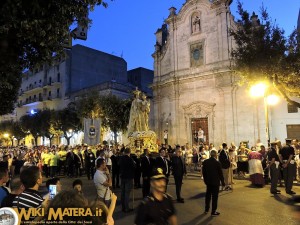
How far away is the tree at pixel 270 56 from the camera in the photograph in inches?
559

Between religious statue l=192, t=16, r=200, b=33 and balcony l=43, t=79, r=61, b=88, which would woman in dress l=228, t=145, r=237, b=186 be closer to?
religious statue l=192, t=16, r=200, b=33

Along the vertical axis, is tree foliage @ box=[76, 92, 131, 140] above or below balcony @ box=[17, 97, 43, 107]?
below

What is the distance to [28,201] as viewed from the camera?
3.12 metres

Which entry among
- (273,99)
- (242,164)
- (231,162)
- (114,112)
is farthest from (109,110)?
(231,162)

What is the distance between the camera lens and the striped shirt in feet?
10.1

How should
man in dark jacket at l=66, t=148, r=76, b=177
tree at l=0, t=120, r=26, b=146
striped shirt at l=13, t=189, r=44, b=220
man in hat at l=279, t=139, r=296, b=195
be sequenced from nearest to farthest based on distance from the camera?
striped shirt at l=13, t=189, r=44, b=220
man in hat at l=279, t=139, r=296, b=195
man in dark jacket at l=66, t=148, r=76, b=177
tree at l=0, t=120, r=26, b=146

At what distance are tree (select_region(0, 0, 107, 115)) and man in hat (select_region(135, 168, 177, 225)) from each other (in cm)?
421

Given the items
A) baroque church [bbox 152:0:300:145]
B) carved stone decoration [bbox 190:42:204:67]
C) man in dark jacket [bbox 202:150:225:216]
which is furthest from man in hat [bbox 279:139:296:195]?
carved stone decoration [bbox 190:42:204:67]

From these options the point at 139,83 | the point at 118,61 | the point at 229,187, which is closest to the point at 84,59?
the point at 118,61

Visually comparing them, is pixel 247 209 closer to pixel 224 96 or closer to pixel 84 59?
pixel 224 96

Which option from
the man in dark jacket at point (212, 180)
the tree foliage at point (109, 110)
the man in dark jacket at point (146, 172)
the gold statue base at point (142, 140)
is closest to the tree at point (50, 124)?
the tree foliage at point (109, 110)

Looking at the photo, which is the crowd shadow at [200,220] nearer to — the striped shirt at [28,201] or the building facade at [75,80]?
the striped shirt at [28,201]

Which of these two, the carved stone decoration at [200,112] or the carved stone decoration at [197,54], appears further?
the carved stone decoration at [197,54]

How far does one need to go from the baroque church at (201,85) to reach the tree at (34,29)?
770 inches
